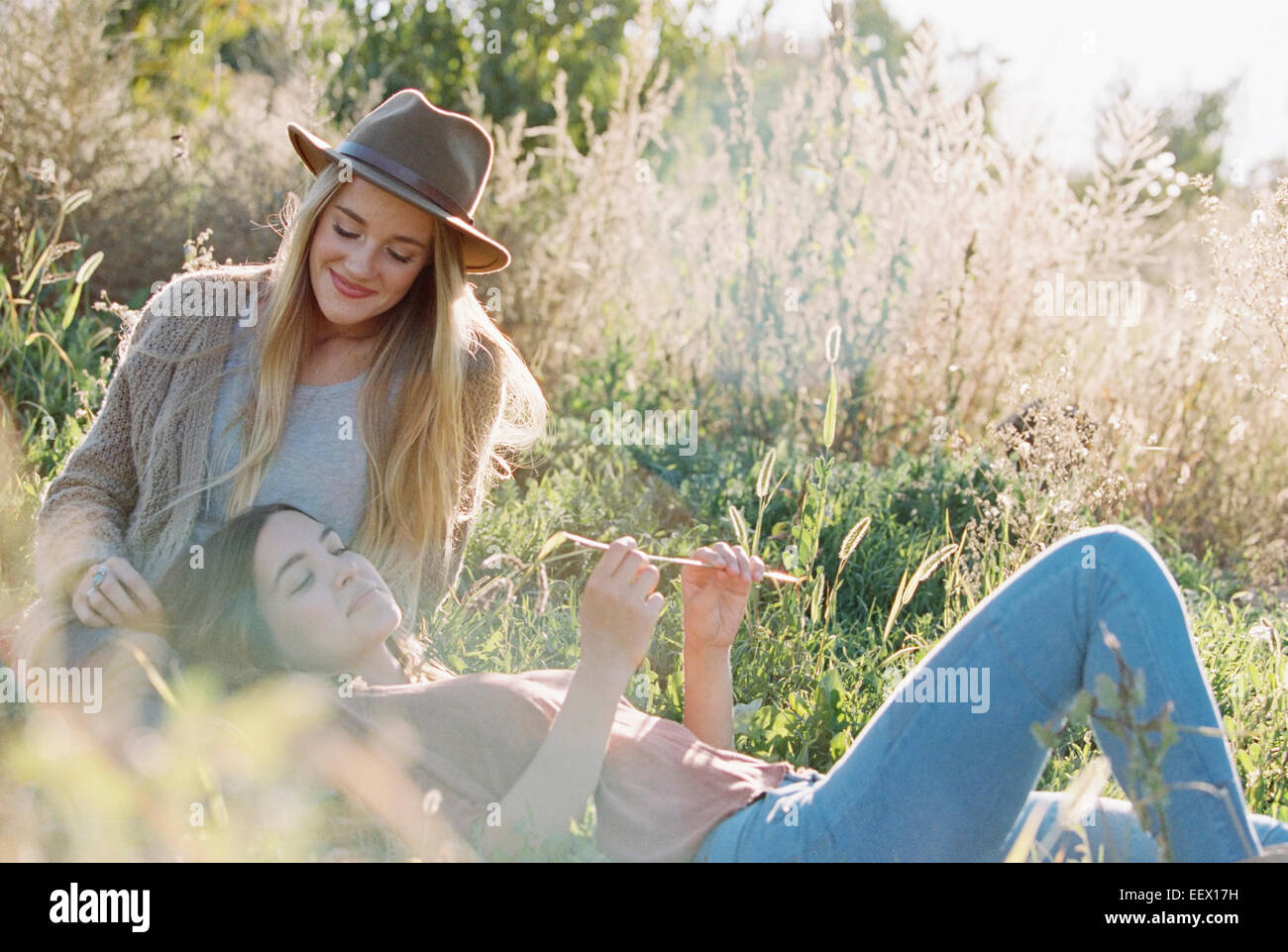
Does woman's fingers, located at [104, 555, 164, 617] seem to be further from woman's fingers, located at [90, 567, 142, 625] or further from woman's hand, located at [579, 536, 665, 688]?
woman's hand, located at [579, 536, 665, 688]

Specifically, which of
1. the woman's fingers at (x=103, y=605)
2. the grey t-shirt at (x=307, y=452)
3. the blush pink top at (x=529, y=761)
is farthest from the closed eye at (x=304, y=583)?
the grey t-shirt at (x=307, y=452)

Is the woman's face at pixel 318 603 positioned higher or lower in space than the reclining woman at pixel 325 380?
lower

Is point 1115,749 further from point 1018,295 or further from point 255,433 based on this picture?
point 1018,295

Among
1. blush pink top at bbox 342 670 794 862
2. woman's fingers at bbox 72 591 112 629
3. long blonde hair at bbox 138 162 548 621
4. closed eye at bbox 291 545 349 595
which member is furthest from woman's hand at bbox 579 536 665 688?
woman's fingers at bbox 72 591 112 629

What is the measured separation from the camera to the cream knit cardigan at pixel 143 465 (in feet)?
8.20

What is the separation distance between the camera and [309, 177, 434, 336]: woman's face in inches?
102

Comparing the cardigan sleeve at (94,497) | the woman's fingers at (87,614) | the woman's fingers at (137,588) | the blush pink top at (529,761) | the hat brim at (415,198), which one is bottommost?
the blush pink top at (529,761)

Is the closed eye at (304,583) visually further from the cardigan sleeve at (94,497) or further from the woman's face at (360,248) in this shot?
the woman's face at (360,248)

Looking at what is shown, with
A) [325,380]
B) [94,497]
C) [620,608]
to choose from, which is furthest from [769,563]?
[94,497]

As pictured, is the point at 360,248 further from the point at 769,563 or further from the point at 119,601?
the point at 769,563

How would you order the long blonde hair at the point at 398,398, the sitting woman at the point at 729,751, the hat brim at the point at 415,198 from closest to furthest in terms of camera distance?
the sitting woman at the point at 729,751 < the hat brim at the point at 415,198 < the long blonde hair at the point at 398,398

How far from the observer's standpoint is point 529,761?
2051 mm

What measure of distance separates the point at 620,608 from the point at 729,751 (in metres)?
0.41
